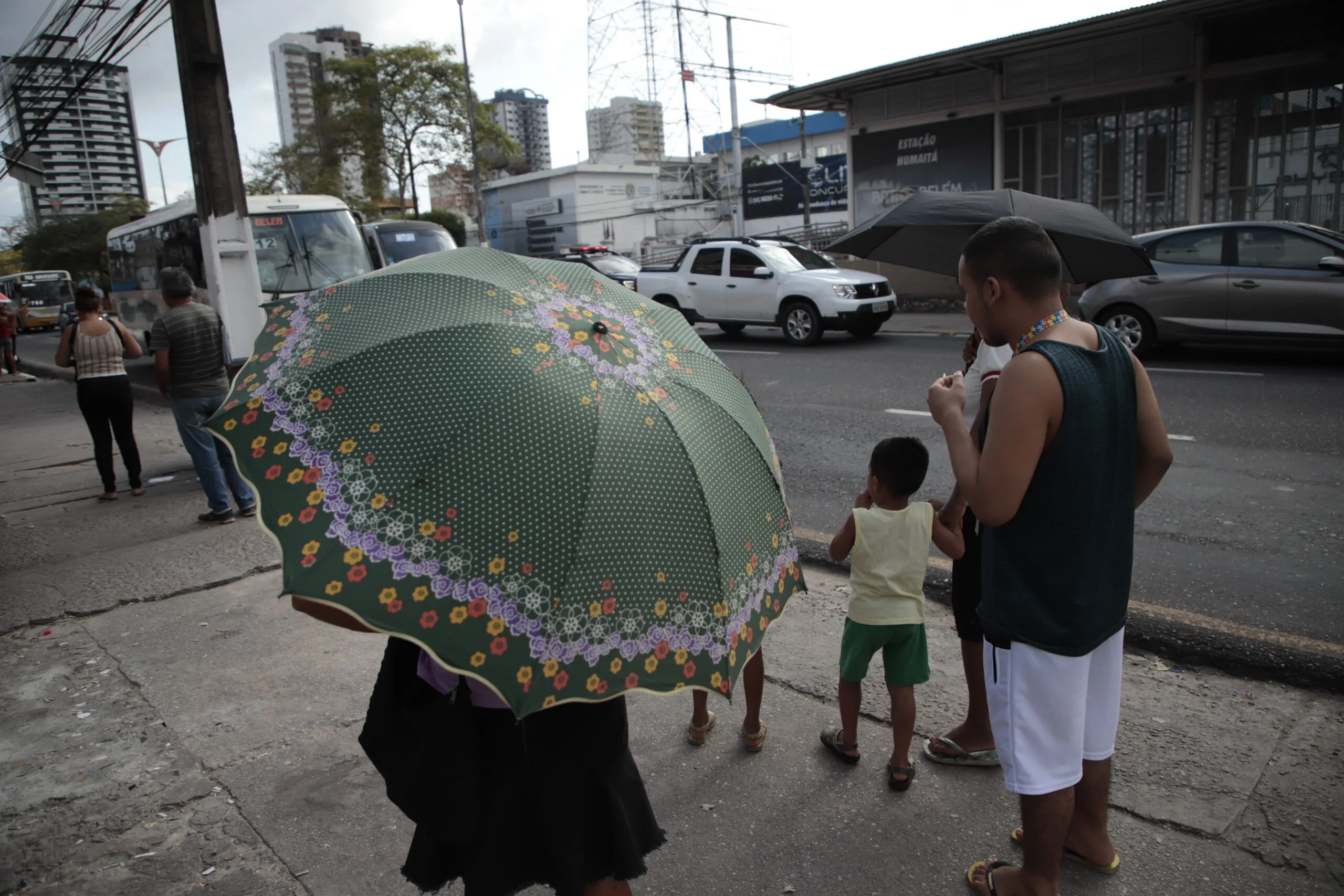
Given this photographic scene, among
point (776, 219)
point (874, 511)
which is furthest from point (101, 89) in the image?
point (776, 219)

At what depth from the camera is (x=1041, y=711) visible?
2225 millimetres

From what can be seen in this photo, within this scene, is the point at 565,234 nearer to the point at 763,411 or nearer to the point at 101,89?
the point at 101,89

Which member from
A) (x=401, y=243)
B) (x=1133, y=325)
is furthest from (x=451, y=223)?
(x=1133, y=325)

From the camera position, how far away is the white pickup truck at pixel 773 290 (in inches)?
585

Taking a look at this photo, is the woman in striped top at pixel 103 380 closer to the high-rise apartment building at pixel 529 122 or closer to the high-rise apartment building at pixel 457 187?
the high-rise apartment building at pixel 457 187

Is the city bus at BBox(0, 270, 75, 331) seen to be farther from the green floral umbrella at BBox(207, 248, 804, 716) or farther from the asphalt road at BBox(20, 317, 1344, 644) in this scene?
the green floral umbrella at BBox(207, 248, 804, 716)

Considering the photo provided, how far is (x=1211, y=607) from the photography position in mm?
4379

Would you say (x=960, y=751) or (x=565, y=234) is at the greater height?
(x=565, y=234)

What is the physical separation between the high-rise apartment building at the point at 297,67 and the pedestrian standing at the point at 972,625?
11351 centimetres

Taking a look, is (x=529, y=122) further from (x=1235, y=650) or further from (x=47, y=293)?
(x=1235, y=650)

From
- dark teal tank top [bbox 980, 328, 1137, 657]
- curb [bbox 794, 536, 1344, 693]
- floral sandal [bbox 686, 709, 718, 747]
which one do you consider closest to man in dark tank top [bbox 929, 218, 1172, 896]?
dark teal tank top [bbox 980, 328, 1137, 657]

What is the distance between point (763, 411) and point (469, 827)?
8.27 m

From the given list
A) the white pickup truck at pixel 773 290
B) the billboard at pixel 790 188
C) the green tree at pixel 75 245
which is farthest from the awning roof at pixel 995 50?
the green tree at pixel 75 245

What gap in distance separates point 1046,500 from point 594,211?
66.7m
